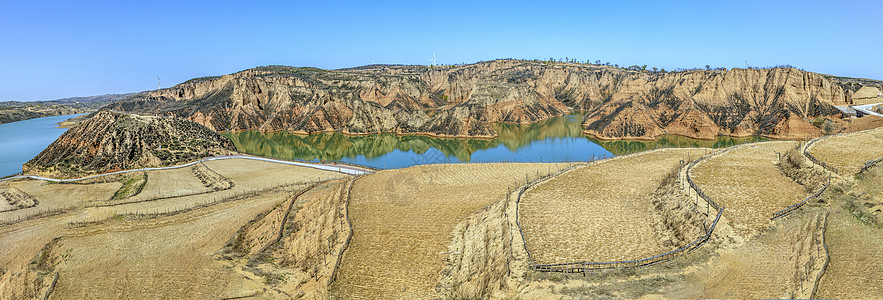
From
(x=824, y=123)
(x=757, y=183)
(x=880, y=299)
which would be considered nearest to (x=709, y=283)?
(x=880, y=299)

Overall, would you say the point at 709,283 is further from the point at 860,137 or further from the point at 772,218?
the point at 860,137

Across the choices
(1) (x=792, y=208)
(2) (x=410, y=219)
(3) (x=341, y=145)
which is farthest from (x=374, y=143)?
(1) (x=792, y=208)

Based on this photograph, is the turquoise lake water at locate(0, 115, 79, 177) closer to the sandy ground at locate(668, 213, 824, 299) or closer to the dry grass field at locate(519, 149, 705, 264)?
the dry grass field at locate(519, 149, 705, 264)

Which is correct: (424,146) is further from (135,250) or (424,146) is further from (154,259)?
(154,259)

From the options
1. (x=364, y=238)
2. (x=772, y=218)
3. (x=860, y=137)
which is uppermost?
(x=860, y=137)

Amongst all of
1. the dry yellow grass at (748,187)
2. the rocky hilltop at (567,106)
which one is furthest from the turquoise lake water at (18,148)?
the dry yellow grass at (748,187)

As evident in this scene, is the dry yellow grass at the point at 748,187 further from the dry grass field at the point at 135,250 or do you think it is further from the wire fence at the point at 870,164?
the dry grass field at the point at 135,250

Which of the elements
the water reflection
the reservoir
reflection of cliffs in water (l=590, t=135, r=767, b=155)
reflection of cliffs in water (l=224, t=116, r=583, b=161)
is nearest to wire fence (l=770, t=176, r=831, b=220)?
the reservoir
